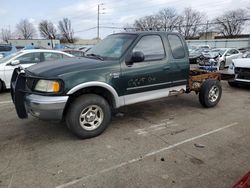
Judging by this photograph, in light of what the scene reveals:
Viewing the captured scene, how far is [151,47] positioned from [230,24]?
74.5m

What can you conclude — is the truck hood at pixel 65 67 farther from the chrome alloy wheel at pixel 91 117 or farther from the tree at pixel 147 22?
the tree at pixel 147 22

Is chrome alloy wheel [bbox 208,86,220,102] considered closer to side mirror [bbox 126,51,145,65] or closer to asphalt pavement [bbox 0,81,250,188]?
asphalt pavement [bbox 0,81,250,188]

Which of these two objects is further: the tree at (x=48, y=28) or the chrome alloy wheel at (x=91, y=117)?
the tree at (x=48, y=28)

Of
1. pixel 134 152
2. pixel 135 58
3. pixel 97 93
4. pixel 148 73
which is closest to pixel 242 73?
pixel 148 73

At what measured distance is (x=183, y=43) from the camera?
212 inches

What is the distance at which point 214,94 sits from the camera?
20.0 ft

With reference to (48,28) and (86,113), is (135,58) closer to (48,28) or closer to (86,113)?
(86,113)

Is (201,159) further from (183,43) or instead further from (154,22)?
(154,22)

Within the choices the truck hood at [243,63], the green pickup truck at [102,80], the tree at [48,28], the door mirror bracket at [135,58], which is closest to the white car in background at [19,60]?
the green pickup truck at [102,80]

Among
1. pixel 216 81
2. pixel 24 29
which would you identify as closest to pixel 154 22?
pixel 24 29

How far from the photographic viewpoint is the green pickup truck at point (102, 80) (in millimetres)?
3711

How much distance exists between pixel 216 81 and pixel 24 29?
103m

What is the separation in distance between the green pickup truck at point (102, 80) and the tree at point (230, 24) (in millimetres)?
69506

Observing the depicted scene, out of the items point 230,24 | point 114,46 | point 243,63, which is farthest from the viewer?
point 230,24
